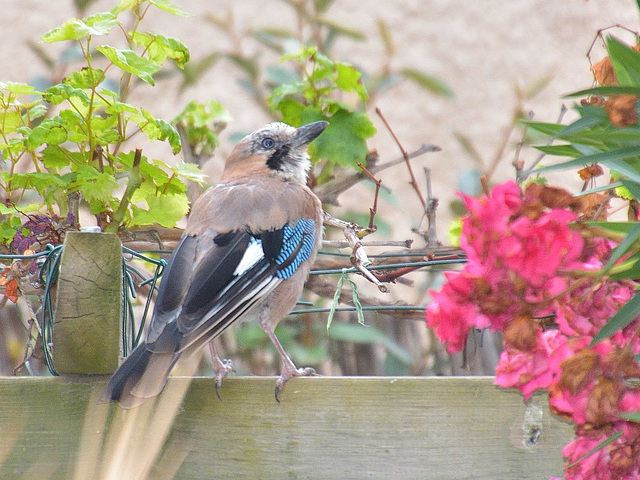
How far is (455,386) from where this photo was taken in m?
1.55

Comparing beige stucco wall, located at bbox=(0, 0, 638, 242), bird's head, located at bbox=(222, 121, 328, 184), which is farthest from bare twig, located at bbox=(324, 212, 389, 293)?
beige stucco wall, located at bbox=(0, 0, 638, 242)

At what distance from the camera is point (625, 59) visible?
1035mm

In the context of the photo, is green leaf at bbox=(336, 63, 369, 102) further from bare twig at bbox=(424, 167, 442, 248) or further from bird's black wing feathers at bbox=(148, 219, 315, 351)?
bird's black wing feathers at bbox=(148, 219, 315, 351)

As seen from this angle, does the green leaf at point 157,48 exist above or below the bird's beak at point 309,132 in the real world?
above

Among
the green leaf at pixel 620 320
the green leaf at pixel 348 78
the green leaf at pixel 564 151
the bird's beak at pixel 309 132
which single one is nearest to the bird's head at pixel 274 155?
the bird's beak at pixel 309 132

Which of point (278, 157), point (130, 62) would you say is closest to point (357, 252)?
point (130, 62)

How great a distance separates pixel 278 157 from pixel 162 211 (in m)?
0.83

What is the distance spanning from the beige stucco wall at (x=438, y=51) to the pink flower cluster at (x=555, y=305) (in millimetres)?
3870

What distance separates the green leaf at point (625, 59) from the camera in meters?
1.02

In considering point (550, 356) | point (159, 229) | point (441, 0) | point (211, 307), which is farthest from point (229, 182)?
point (441, 0)

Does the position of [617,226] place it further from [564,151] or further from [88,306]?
[88,306]

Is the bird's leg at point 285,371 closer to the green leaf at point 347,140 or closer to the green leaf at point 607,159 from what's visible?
the green leaf at point 347,140

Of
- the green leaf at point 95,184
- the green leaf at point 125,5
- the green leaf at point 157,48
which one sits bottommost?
the green leaf at point 95,184

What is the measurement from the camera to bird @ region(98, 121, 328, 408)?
1654 millimetres
